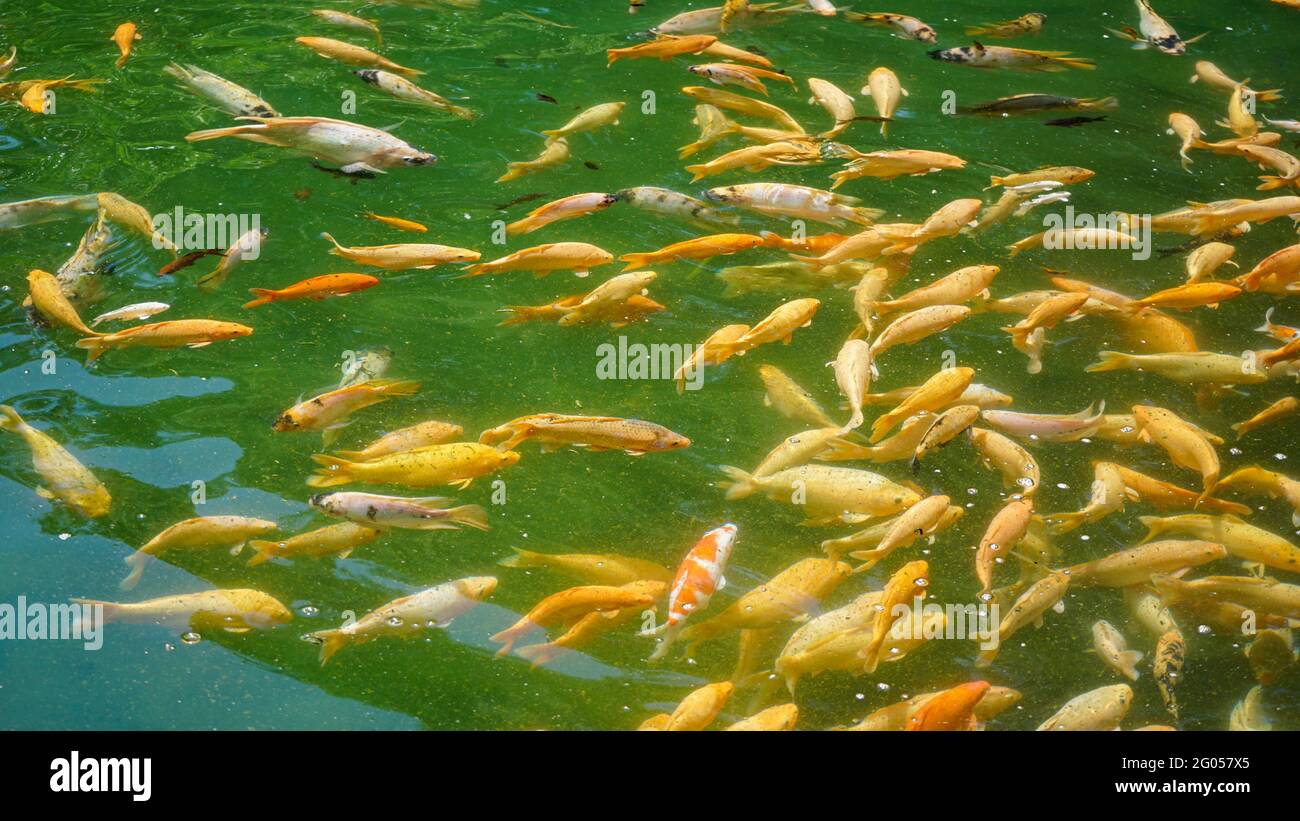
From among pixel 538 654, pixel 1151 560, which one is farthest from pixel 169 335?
pixel 1151 560

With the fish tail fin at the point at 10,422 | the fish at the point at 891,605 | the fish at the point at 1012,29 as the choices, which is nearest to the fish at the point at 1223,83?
the fish at the point at 1012,29

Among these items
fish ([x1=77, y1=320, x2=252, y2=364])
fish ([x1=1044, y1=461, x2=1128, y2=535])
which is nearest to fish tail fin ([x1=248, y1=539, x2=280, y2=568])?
fish ([x1=77, y1=320, x2=252, y2=364])

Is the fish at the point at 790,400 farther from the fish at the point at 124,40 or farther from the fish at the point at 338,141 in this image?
the fish at the point at 124,40

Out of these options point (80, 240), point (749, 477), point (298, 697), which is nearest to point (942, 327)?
point (749, 477)

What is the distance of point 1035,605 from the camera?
370 cm

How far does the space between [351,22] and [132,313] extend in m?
3.69

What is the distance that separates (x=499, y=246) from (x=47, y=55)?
3.91 meters

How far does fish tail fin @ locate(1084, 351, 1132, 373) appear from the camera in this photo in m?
4.84

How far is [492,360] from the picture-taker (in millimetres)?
4910

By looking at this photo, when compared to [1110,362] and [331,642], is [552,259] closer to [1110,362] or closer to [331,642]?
[331,642]

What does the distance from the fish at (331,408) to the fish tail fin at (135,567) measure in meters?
0.70

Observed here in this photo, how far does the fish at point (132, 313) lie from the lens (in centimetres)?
457

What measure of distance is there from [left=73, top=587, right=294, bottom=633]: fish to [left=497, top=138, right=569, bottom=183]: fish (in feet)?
10.6

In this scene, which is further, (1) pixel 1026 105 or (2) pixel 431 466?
(1) pixel 1026 105
